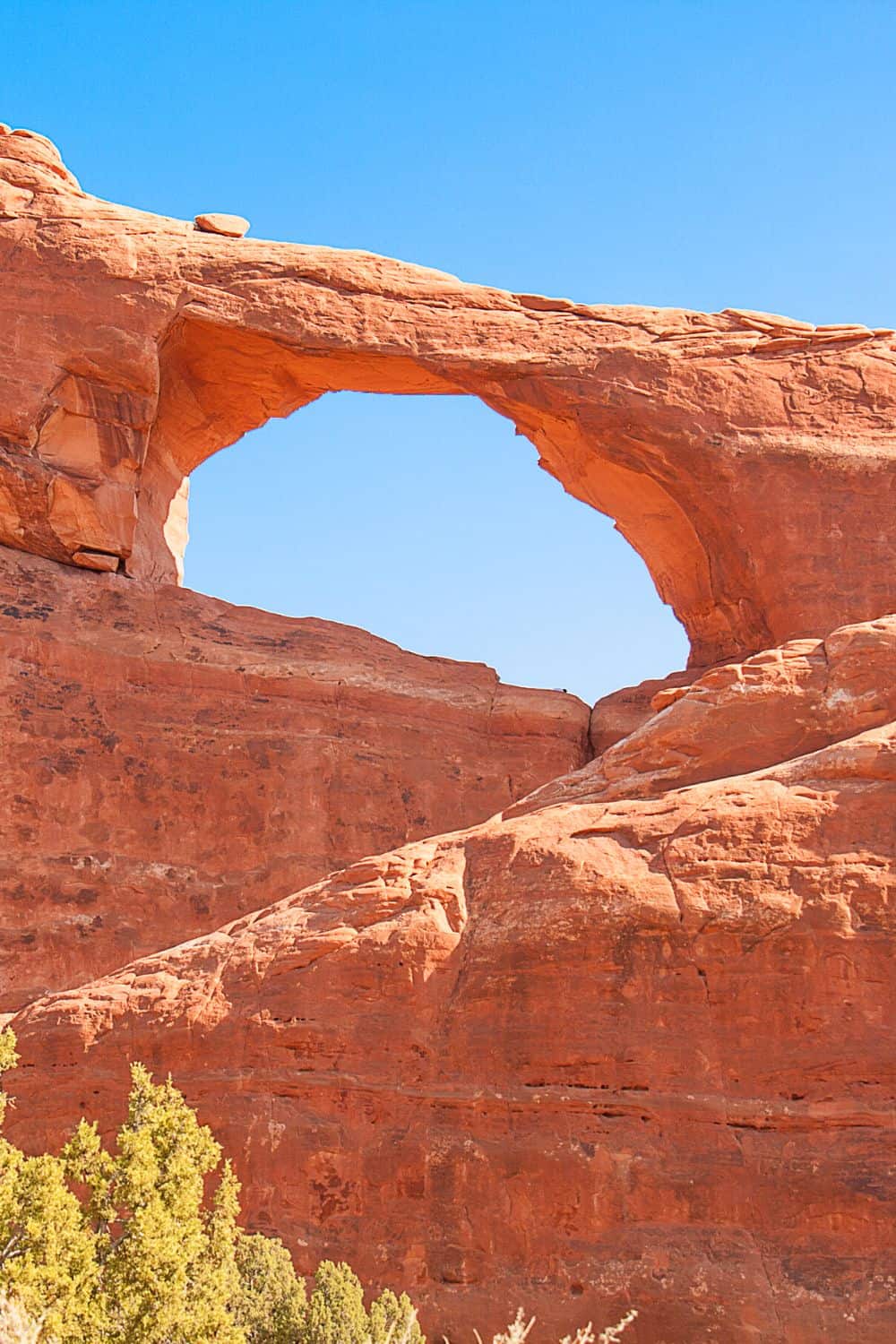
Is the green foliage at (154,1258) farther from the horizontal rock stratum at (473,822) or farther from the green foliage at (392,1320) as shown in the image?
the horizontal rock stratum at (473,822)

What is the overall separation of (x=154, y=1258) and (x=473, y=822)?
10098 millimetres

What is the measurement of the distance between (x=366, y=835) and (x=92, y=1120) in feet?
25.0

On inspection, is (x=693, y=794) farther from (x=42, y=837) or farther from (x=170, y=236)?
(x=170, y=236)

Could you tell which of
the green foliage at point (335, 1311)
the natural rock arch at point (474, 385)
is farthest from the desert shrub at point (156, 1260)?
the natural rock arch at point (474, 385)

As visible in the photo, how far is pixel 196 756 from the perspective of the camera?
19016mm

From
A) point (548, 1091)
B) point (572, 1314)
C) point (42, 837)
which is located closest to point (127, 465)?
point (42, 837)

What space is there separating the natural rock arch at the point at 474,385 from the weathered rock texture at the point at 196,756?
5.23ft

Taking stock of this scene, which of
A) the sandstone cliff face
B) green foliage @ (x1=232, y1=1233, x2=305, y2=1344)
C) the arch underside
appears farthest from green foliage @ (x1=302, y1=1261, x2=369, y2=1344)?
the arch underside

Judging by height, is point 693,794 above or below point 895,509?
below

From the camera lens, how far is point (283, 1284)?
10.8 meters

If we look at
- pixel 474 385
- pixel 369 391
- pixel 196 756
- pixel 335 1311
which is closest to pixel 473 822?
pixel 196 756

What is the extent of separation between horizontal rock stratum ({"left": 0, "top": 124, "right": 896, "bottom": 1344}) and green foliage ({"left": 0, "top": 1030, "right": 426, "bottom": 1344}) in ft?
1.99

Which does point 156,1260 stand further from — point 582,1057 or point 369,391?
point 369,391

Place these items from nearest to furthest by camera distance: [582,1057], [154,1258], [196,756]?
[154,1258] < [582,1057] < [196,756]
